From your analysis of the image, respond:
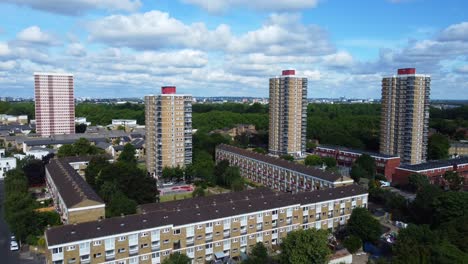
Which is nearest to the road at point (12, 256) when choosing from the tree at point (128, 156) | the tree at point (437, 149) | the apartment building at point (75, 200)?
the apartment building at point (75, 200)

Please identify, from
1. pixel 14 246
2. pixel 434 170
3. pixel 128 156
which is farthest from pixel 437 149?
pixel 14 246

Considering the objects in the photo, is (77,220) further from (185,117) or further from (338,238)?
(185,117)

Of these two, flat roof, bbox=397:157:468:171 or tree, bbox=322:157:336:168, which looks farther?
tree, bbox=322:157:336:168

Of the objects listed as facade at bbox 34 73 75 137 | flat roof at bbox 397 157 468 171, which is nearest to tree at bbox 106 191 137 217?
flat roof at bbox 397 157 468 171

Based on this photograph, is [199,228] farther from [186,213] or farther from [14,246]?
[14,246]

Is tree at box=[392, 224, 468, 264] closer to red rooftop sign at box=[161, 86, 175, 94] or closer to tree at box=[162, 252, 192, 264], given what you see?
tree at box=[162, 252, 192, 264]

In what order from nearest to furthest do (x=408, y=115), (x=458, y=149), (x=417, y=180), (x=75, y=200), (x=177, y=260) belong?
1. (x=177, y=260)
2. (x=75, y=200)
3. (x=417, y=180)
4. (x=408, y=115)
5. (x=458, y=149)

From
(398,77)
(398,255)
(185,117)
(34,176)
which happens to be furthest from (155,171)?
(398,77)
